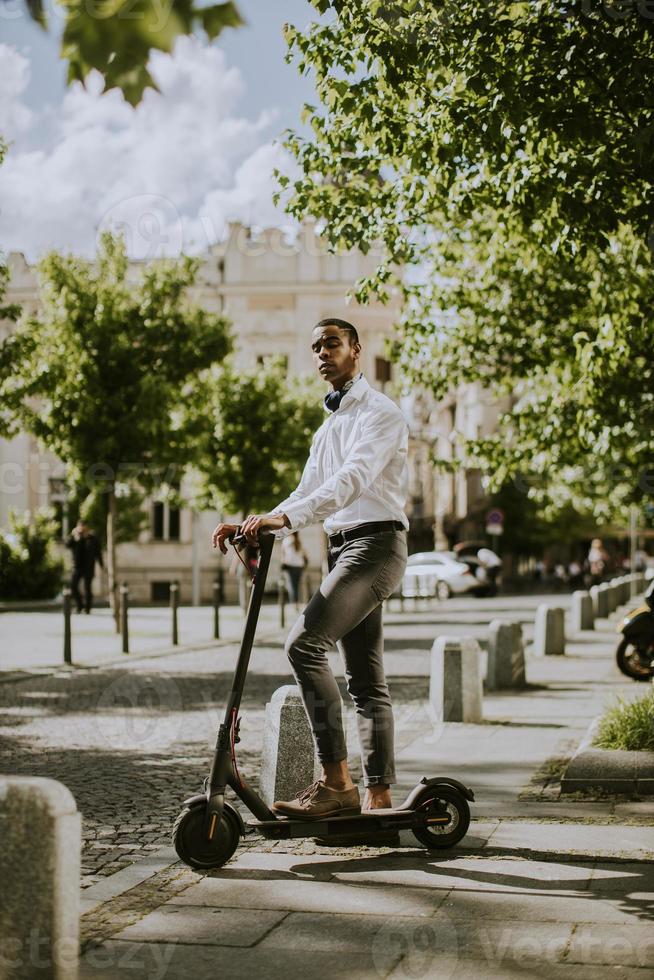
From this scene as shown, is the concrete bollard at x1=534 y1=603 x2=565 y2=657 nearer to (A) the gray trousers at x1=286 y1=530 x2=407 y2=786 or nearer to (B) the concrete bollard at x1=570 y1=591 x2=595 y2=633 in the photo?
(B) the concrete bollard at x1=570 y1=591 x2=595 y2=633

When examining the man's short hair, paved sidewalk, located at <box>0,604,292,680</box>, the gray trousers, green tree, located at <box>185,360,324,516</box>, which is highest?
green tree, located at <box>185,360,324,516</box>

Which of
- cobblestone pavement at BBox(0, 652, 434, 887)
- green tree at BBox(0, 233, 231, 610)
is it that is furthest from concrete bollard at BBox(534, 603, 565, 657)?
green tree at BBox(0, 233, 231, 610)

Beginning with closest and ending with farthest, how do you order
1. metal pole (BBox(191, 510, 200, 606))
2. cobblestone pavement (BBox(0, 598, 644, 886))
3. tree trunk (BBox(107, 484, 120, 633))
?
cobblestone pavement (BBox(0, 598, 644, 886)) < tree trunk (BBox(107, 484, 120, 633)) < metal pole (BBox(191, 510, 200, 606))

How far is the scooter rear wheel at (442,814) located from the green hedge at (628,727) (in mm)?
2159

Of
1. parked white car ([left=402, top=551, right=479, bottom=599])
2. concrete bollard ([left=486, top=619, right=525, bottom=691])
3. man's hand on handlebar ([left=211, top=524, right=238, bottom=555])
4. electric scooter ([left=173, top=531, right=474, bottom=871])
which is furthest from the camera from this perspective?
parked white car ([left=402, top=551, right=479, bottom=599])

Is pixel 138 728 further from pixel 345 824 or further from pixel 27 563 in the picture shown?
pixel 27 563

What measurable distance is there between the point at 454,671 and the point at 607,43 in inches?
190

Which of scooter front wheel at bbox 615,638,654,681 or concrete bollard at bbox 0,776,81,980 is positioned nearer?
concrete bollard at bbox 0,776,81,980

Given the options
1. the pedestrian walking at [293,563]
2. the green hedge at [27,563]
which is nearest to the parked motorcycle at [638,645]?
the pedestrian walking at [293,563]

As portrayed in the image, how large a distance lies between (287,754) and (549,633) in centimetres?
1194

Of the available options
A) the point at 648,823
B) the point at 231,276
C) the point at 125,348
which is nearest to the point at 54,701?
the point at 648,823

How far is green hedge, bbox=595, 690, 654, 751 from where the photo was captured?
23.6 feet

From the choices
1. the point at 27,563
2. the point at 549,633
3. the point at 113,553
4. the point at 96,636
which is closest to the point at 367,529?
the point at 549,633

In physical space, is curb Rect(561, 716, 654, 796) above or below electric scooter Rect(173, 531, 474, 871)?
below
